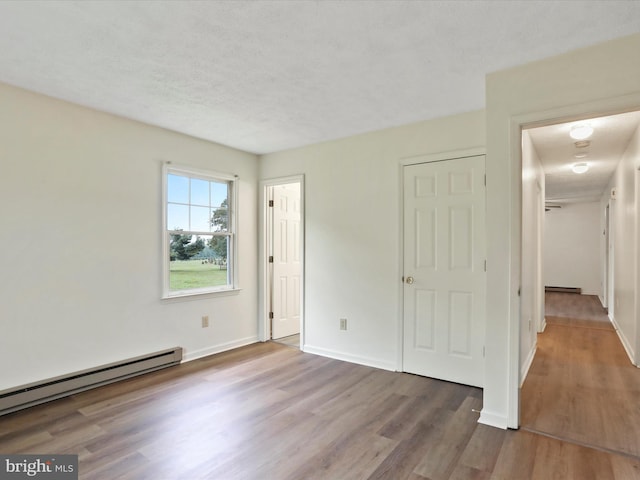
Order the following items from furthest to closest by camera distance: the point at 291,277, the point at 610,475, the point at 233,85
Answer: the point at 291,277 → the point at 233,85 → the point at 610,475

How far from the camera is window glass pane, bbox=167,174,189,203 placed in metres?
3.97

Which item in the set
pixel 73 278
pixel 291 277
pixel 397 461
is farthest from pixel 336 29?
pixel 291 277

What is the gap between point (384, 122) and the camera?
143 inches

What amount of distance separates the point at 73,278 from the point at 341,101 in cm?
276

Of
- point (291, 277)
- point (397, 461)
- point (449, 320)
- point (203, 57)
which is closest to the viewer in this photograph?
point (397, 461)

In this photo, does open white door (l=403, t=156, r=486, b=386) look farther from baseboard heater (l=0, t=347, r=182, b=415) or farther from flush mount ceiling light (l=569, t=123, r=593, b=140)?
baseboard heater (l=0, t=347, r=182, b=415)

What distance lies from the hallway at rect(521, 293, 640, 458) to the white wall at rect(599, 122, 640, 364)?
0.85ft

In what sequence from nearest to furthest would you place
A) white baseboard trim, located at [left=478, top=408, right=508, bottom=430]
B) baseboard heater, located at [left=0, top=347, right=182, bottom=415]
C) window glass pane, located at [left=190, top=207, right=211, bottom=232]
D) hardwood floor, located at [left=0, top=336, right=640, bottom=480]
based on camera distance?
hardwood floor, located at [left=0, top=336, right=640, bottom=480] → white baseboard trim, located at [left=478, top=408, right=508, bottom=430] → baseboard heater, located at [left=0, top=347, right=182, bottom=415] → window glass pane, located at [left=190, top=207, right=211, bottom=232]

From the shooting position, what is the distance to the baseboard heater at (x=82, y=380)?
279 centimetres

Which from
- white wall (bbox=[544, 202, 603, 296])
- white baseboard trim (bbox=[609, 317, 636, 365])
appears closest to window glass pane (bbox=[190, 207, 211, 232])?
Answer: white baseboard trim (bbox=[609, 317, 636, 365])

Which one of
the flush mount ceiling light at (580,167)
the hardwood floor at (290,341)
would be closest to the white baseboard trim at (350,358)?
the hardwood floor at (290,341)

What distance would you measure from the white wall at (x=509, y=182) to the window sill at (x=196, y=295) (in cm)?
299

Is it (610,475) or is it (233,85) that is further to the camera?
(233,85)

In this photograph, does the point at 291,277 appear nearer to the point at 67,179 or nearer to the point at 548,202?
the point at 67,179
